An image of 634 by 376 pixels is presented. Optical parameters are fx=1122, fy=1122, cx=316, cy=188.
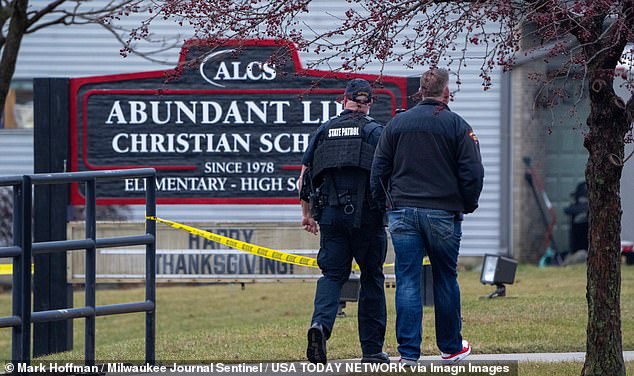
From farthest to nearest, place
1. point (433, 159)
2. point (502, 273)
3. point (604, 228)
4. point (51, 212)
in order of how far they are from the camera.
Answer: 1. point (502, 273)
2. point (51, 212)
3. point (433, 159)
4. point (604, 228)

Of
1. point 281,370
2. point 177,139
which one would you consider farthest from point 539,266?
point 281,370

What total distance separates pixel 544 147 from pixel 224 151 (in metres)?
10.4

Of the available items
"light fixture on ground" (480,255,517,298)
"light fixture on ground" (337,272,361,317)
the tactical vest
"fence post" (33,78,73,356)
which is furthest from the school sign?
the tactical vest

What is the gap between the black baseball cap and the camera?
7.55 m

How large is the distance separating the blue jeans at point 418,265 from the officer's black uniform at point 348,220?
341mm

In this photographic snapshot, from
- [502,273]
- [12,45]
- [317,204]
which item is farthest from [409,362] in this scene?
[12,45]

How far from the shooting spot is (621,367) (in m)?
6.55

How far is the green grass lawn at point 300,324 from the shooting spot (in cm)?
901

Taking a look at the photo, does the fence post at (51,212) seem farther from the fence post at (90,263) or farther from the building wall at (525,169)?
the building wall at (525,169)

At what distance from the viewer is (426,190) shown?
7.03 metres

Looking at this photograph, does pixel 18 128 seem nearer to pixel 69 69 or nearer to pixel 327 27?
pixel 69 69

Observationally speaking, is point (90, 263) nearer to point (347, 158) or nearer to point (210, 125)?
point (347, 158)

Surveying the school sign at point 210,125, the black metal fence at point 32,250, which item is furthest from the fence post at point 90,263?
the school sign at point 210,125

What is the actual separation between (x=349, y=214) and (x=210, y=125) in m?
3.95
